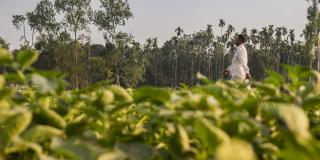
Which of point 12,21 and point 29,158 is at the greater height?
point 12,21

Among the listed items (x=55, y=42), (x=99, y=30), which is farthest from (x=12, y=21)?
(x=99, y=30)

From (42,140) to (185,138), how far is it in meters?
0.30

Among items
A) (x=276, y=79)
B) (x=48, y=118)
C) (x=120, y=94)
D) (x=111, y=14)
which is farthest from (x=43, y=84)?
(x=111, y=14)

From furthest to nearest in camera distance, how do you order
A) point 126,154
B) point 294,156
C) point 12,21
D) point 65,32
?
point 12,21
point 65,32
point 126,154
point 294,156

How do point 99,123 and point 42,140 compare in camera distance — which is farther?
point 99,123

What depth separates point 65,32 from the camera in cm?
6100

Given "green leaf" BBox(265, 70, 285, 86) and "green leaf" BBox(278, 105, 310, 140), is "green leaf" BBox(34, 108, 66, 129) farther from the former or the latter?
"green leaf" BBox(265, 70, 285, 86)

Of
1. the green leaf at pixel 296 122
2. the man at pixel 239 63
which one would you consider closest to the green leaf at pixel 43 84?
the green leaf at pixel 296 122

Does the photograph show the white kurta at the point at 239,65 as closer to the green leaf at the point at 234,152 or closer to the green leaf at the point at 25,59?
the green leaf at the point at 25,59

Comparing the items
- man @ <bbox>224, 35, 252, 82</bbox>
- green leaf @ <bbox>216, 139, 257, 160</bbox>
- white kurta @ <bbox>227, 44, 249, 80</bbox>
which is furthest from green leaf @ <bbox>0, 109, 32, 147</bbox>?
white kurta @ <bbox>227, 44, 249, 80</bbox>

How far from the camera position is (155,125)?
120cm

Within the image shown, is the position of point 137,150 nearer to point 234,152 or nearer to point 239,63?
point 234,152

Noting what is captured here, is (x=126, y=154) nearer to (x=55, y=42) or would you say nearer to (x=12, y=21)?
(x=55, y=42)

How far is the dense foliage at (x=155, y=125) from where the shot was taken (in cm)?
83
